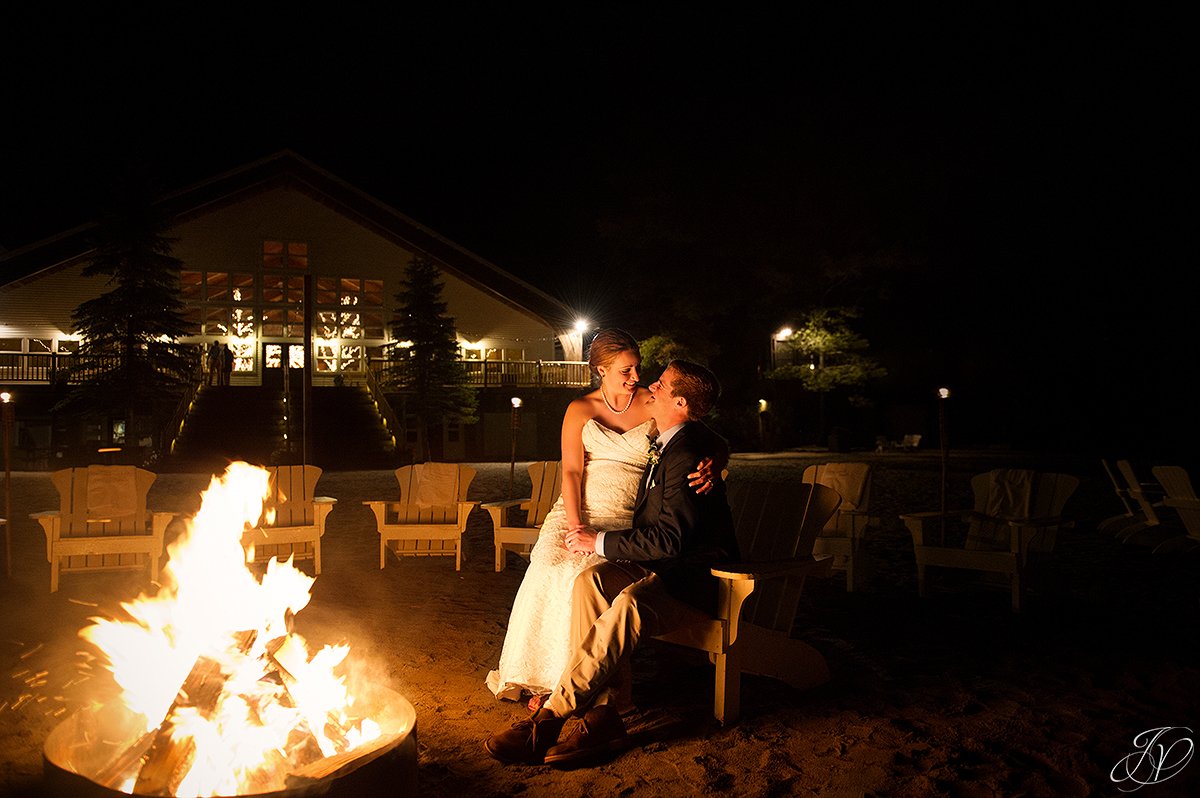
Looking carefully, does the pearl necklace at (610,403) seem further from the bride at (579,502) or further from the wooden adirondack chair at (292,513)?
the wooden adirondack chair at (292,513)

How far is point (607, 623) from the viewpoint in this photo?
3.74m

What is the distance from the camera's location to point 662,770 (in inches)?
141

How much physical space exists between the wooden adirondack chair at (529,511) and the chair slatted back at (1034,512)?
3.54 metres

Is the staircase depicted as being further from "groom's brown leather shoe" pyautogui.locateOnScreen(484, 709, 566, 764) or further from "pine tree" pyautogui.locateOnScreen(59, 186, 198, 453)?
"groom's brown leather shoe" pyautogui.locateOnScreen(484, 709, 566, 764)

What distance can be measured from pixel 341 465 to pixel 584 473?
55.1ft

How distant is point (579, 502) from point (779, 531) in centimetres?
115

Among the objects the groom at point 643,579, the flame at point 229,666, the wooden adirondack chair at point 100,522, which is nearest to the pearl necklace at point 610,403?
the groom at point 643,579

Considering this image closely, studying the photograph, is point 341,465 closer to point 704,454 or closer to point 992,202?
point 704,454

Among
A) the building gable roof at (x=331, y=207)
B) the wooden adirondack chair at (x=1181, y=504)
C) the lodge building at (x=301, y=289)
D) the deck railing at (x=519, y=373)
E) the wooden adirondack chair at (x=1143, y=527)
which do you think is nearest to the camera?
the wooden adirondack chair at (x=1181, y=504)

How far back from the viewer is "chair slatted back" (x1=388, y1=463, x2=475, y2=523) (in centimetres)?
829

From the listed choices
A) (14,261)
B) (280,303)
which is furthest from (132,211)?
(280,303)

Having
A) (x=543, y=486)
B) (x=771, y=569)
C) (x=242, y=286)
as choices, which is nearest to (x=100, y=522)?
(x=543, y=486)

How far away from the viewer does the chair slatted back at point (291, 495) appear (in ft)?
25.6

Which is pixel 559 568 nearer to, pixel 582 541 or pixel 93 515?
pixel 582 541
